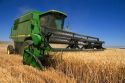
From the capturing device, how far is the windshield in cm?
897

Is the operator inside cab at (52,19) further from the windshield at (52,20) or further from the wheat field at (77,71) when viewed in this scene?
the wheat field at (77,71)

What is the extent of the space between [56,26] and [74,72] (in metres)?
4.40

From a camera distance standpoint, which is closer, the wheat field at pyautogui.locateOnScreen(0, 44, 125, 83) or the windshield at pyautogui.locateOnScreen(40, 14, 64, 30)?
the wheat field at pyautogui.locateOnScreen(0, 44, 125, 83)

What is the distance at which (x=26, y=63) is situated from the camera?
7430 mm

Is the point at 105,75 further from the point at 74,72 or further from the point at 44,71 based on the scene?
the point at 44,71

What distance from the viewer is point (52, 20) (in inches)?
363

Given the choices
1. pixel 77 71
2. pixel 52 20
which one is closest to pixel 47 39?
pixel 77 71

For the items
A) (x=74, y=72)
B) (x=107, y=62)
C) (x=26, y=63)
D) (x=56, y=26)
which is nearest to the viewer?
(x=107, y=62)

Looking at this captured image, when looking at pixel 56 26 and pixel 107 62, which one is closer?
pixel 107 62

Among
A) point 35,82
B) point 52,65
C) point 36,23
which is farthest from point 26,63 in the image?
point 35,82

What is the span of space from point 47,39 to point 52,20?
2.51 meters

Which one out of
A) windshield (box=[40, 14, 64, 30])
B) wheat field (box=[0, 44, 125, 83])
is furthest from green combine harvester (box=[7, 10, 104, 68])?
wheat field (box=[0, 44, 125, 83])

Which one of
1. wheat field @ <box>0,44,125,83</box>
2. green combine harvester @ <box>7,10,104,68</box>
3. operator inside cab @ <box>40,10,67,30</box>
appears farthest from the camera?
operator inside cab @ <box>40,10,67,30</box>

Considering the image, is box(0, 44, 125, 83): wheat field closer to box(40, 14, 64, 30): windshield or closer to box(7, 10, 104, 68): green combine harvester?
box(7, 10, 104, 68): green combine harvester
